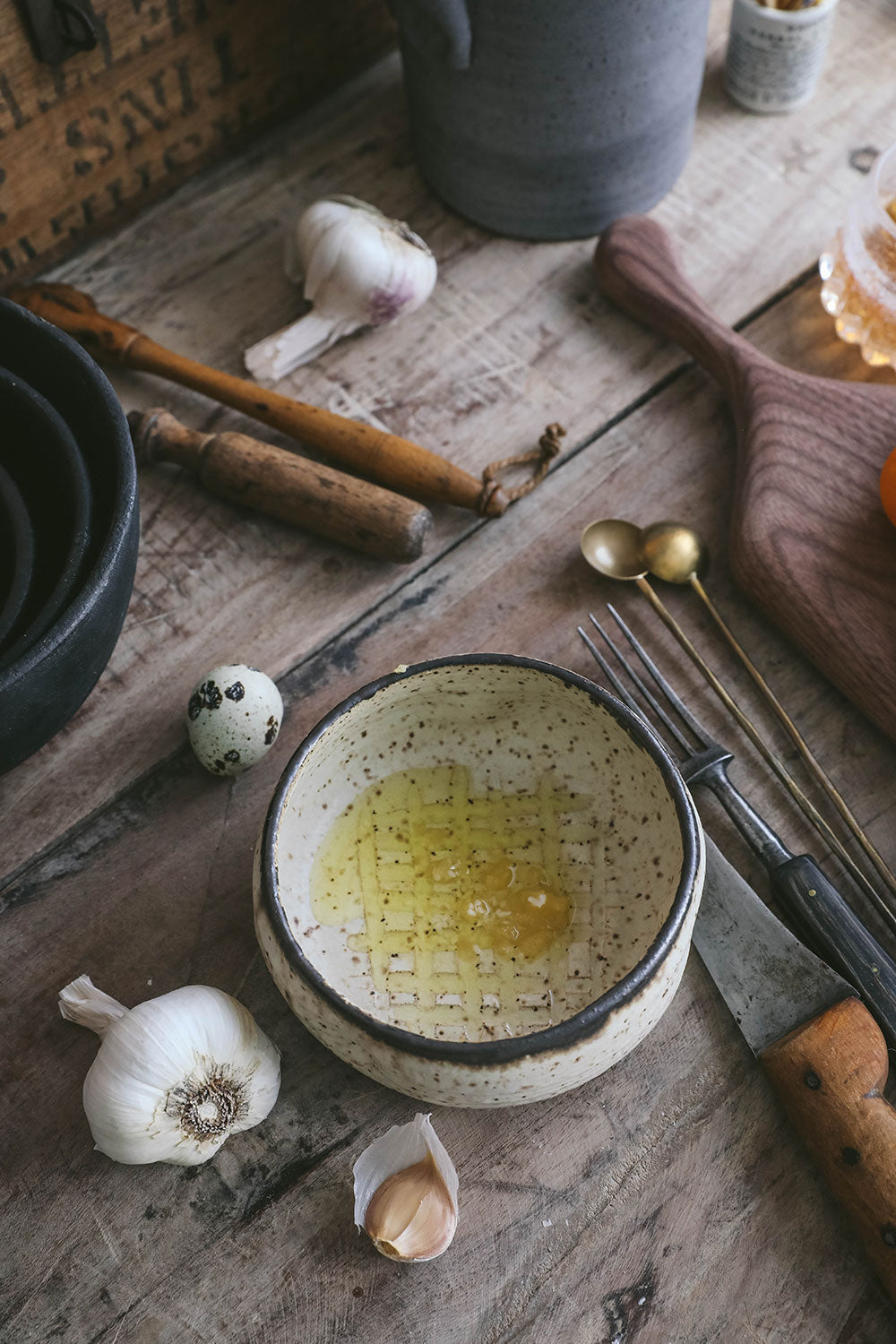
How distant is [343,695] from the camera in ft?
2.48

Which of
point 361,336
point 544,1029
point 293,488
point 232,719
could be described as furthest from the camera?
point 361,336

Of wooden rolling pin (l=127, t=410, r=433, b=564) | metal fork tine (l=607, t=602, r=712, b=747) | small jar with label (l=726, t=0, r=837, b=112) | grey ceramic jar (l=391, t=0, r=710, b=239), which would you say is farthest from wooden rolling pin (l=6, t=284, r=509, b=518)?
small jar with label (l=726, t=0, r=837, b=112)

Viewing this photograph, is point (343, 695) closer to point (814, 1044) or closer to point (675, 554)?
point (675, 554)

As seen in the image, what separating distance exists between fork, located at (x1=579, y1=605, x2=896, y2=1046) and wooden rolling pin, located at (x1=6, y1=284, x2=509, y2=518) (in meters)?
0.14

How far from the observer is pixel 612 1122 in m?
0.61

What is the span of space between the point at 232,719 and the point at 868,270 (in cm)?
57

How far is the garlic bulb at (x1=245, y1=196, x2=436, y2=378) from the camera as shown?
0.85m

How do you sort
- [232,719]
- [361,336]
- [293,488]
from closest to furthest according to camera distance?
[232,719] → [293,488] → [361,336]

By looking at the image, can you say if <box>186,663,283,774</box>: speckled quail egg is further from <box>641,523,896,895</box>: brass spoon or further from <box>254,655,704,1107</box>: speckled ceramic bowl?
<box>641,523,896,895</box>: brass spoon

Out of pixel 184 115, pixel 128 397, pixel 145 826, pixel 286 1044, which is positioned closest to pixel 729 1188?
pixel 286 1044

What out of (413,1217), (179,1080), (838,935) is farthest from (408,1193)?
(838,935)

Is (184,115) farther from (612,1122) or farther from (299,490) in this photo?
(612,1122)

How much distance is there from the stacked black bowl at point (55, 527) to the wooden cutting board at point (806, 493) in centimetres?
41

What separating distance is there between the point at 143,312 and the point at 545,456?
356 millimetres
